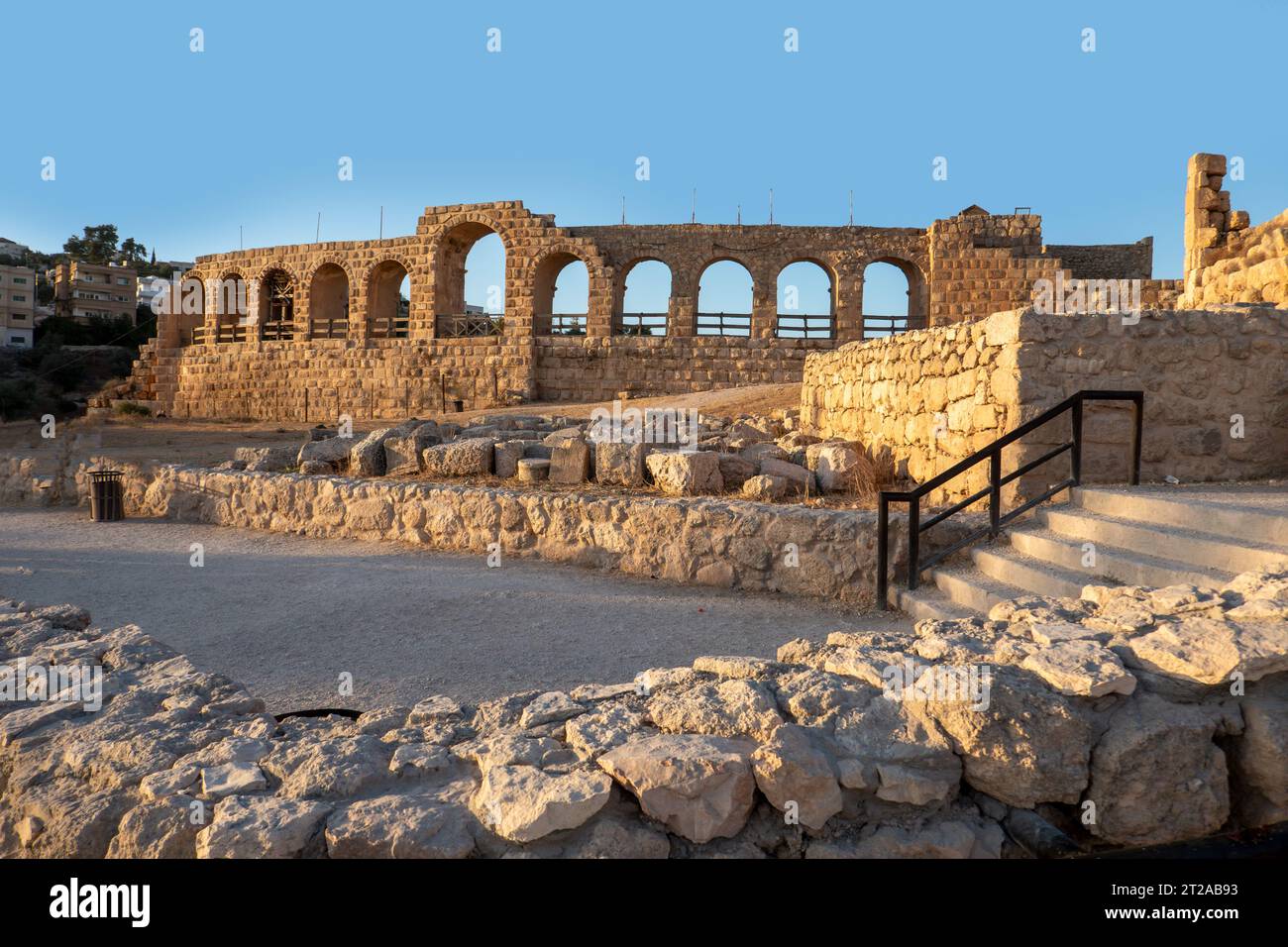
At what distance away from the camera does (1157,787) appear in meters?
2.28

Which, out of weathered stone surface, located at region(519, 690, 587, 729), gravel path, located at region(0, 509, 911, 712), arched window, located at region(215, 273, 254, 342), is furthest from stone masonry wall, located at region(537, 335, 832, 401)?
weathered stone surface, located at region(519, 690, 587, 729)

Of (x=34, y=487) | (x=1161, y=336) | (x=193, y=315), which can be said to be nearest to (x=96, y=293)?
(x=193, y=315)

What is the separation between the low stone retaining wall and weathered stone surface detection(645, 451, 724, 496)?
508 mm

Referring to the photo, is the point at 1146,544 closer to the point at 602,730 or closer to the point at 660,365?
the point at 602,730

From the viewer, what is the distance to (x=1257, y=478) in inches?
237

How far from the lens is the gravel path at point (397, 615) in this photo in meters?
4.41

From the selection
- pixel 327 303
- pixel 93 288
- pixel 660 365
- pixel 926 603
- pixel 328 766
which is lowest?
pixel 926 603

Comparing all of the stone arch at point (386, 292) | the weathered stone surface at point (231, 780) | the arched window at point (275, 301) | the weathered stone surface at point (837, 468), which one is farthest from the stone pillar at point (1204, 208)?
the arched window at point (275, 301)

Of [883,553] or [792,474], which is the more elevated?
[792,474]

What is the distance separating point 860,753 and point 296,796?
1.51 m

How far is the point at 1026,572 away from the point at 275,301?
1109 inches

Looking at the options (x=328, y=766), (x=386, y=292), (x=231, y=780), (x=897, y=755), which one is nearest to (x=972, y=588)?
(x=897, y=755)

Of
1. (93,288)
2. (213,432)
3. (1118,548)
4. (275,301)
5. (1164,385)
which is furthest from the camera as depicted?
(93,288)

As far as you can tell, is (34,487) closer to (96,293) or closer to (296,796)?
(296,796)
